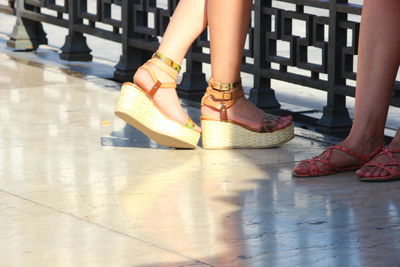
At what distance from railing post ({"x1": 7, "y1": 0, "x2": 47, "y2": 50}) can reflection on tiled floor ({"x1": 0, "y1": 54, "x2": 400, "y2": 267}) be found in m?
2.81

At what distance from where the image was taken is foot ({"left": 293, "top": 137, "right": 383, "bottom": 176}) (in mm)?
4293

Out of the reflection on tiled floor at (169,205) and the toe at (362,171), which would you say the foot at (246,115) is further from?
the toe at (362,171)

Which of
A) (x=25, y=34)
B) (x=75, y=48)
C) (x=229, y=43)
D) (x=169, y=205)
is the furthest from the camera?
(x=25, y=34)

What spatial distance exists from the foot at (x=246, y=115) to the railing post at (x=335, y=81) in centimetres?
53

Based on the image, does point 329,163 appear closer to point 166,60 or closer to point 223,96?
point 223,96

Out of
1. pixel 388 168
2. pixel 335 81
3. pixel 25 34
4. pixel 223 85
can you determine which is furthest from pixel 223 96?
pixel 25 34

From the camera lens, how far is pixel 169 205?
3.86m

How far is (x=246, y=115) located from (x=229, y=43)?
12.9 inches

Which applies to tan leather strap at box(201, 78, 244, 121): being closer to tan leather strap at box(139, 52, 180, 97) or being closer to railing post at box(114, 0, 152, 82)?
tan leather strap at box(139, 52, 180, 97)

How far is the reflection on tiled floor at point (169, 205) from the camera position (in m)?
3.29

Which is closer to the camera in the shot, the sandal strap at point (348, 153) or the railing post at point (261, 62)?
the sandal strap at point (348, 153)

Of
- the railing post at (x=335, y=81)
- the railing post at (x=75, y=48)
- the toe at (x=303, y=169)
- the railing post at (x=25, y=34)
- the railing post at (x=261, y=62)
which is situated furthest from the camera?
the railing post at (x=25, y=34)

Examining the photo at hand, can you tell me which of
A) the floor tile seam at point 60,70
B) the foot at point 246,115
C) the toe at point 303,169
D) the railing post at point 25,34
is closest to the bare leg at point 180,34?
the foot at point 246,115

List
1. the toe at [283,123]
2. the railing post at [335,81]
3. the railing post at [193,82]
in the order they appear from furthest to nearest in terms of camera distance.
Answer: the railing post at [193,82] → the railing post at [335,81] → the toe at [283,123]
